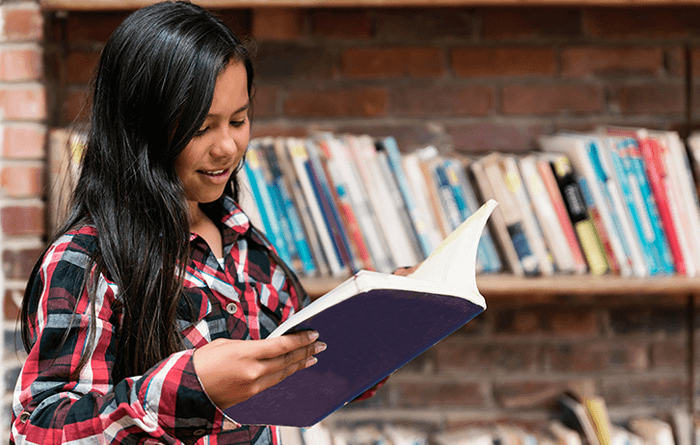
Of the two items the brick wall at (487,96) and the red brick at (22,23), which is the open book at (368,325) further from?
the red brick at (22,23)

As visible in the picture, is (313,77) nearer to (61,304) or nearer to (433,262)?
(433,262)

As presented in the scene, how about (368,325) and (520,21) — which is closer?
(368,325)

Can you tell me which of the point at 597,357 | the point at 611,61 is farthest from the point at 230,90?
the point at 597,357

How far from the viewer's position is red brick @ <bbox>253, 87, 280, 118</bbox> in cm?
135

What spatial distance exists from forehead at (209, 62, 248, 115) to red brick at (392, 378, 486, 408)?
0.92m

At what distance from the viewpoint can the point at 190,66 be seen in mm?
665

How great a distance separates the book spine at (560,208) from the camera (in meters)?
1.15

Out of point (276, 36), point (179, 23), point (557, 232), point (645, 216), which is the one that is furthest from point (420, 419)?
point (179, 23)

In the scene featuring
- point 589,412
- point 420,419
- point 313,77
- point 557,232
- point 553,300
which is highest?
point 313,77

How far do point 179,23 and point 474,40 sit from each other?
0.85 metres

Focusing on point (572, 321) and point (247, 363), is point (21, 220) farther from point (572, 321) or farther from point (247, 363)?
point (572, 321)

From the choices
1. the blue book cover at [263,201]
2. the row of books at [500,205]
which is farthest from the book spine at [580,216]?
the blue book cover at [263,201]

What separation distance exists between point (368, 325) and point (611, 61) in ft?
3.67

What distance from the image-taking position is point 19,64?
3.77ft
